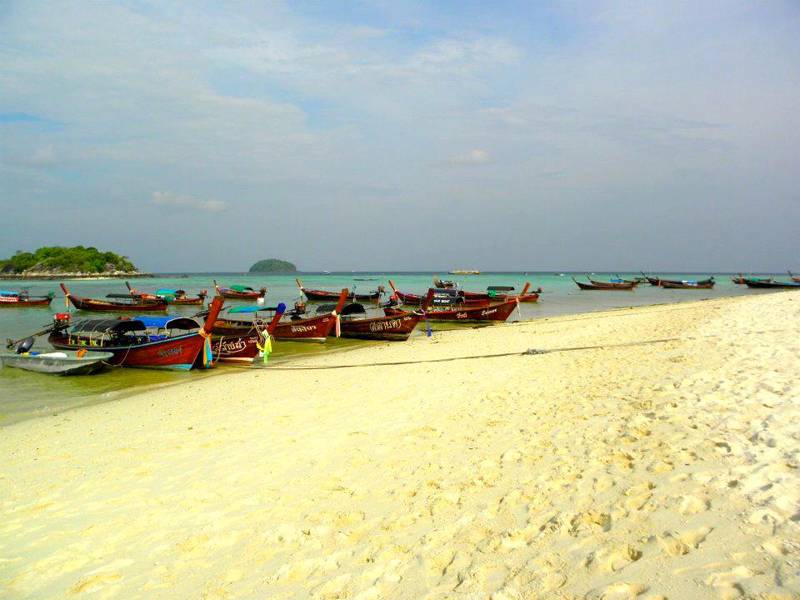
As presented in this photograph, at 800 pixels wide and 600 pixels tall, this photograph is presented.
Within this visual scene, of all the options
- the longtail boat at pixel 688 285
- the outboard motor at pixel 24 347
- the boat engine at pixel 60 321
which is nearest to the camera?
the outboard motor at pixel 24 347

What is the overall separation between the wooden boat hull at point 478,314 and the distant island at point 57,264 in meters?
105

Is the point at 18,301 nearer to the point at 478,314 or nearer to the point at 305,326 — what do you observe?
the point at 305,326

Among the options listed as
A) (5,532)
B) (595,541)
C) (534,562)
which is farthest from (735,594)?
(5,532)

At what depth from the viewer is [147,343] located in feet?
51.1

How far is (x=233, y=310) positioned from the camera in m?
20.2

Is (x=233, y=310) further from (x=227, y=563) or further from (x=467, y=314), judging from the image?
(x=227, y=563)

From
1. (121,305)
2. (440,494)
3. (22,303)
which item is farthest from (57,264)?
(440,494)

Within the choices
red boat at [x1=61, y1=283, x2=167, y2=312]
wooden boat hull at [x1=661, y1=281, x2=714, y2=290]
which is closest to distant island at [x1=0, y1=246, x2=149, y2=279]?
red boat at [x1=61, y1=283, x2=167, y2=312]

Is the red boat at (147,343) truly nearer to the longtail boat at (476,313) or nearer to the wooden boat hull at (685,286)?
the longtail boat at (476,313)

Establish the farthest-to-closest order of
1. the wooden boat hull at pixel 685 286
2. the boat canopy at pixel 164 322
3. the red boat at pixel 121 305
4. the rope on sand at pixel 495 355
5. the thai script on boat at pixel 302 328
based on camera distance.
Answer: the wooden boat hull at pixel 685 286 < the red boat at pixel 121 305 < the thai script on boat at pixel 302 328 < the boat canopy at pixel 164 322 < the rope on sand at pixel 495 355

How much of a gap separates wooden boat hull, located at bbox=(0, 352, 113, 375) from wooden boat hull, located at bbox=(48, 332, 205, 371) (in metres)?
0.53

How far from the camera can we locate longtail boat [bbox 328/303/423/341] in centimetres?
2123

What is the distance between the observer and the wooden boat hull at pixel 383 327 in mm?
21234

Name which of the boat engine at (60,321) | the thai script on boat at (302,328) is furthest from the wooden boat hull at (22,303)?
the thai script on boat at (302,328)
